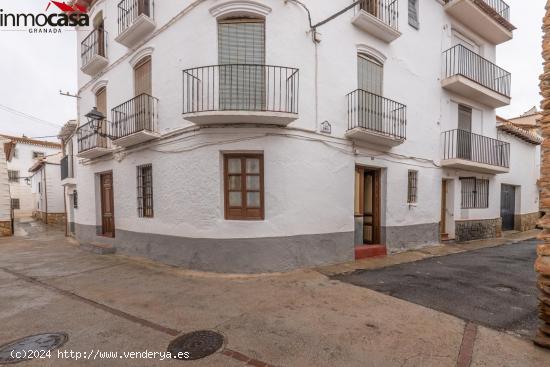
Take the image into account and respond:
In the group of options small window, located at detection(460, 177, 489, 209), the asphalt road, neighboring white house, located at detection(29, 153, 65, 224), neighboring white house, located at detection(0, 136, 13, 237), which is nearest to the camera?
the asphalt road

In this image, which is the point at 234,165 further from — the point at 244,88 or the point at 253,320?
the point at 253,320

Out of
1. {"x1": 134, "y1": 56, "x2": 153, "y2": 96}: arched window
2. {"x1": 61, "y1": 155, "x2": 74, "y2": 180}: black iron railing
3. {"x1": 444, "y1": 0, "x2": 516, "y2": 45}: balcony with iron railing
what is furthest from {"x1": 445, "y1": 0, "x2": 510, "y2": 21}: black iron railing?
{"x1": 61, "y1": 155, "x2": 74, "y2": 180}: black iron railing

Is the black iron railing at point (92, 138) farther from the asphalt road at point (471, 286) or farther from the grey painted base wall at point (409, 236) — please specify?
the grey painted base wall at point (409, 236)

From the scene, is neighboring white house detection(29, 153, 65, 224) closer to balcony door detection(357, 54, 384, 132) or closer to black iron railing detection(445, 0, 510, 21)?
balcony door detection(357, 54, 384, 132)

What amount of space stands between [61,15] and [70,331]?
1154 centimetres

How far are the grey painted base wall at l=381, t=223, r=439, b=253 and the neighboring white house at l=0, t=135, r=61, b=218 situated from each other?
3516 cm

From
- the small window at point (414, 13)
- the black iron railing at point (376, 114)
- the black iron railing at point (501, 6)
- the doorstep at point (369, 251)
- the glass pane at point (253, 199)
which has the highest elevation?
the black iron railing at point (501, 6)

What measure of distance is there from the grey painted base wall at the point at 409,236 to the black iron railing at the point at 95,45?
11.4 metres

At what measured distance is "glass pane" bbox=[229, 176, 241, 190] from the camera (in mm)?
6324

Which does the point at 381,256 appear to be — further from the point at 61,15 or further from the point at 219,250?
the point at 61,15

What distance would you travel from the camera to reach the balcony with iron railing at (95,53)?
30.1 feet

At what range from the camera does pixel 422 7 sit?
9.32m

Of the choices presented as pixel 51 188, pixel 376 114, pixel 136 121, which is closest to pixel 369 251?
pixel 376 114

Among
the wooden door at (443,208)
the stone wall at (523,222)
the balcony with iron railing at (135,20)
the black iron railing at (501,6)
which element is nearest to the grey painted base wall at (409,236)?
the wooden door at (443,208)
